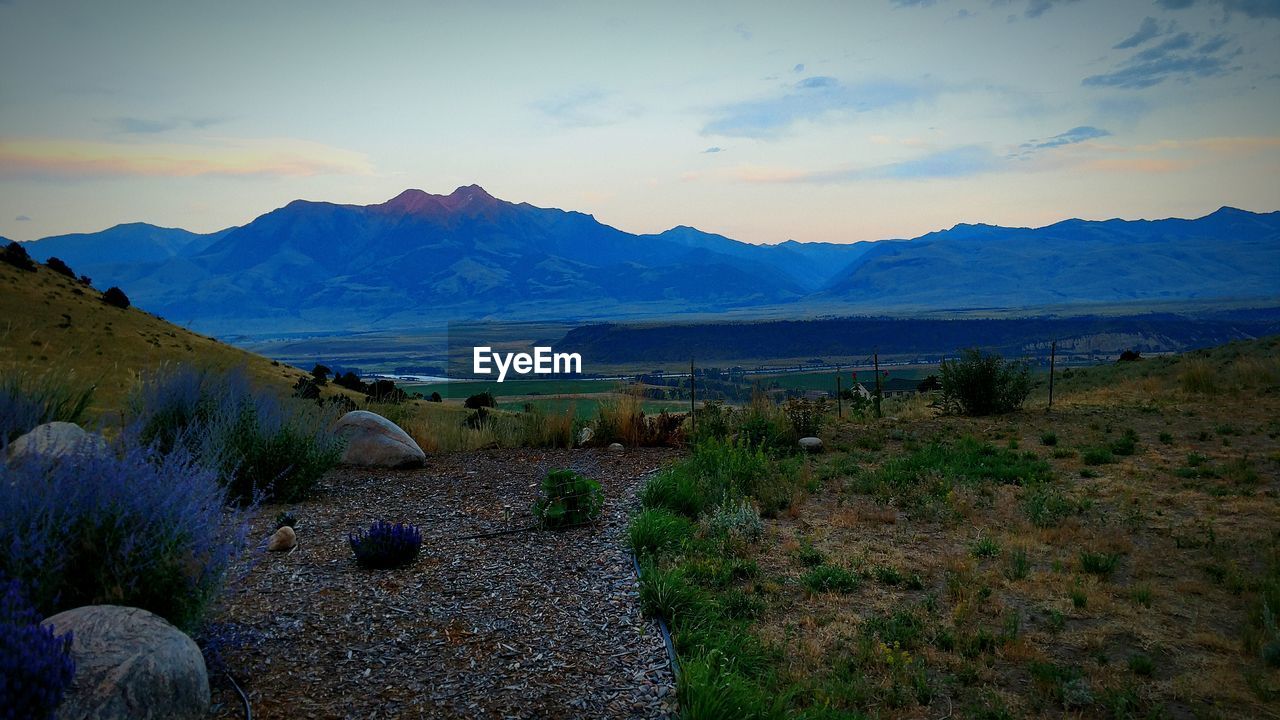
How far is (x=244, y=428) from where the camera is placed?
9586 millimetres

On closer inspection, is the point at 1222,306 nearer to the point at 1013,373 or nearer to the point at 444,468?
the point at 1013,373

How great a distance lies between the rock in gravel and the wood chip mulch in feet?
Result: 4.42

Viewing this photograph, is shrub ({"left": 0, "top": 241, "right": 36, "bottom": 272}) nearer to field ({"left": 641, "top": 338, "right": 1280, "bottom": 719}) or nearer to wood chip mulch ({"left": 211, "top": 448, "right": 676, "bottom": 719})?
wood chip mulch ({"left": 211, "top": 448, "right": 676, "bottom": 719})

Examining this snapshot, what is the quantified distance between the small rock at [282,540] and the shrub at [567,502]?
7.54 feet

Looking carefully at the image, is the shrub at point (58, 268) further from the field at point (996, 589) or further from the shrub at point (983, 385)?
the field at point (996, 589)

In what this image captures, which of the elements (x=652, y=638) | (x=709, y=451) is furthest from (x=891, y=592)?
(x=709, y=451)

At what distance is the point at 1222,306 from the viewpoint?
164375mm

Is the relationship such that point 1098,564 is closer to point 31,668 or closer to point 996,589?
point 996,589

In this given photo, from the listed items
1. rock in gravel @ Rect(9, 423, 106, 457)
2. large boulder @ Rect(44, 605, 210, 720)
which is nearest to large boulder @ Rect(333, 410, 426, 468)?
rock in gravel @ Rect(9, 423, 106, 457)

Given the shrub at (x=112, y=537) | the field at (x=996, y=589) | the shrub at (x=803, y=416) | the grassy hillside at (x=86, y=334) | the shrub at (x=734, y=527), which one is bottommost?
the field at (x=996, y=589)

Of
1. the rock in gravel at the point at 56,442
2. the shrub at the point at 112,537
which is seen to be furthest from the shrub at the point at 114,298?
the shrub at the point at 112,537

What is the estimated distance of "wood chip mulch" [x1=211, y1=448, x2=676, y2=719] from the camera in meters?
4.73

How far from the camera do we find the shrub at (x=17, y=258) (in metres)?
37.7

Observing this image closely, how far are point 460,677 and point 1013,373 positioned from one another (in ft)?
55.3
